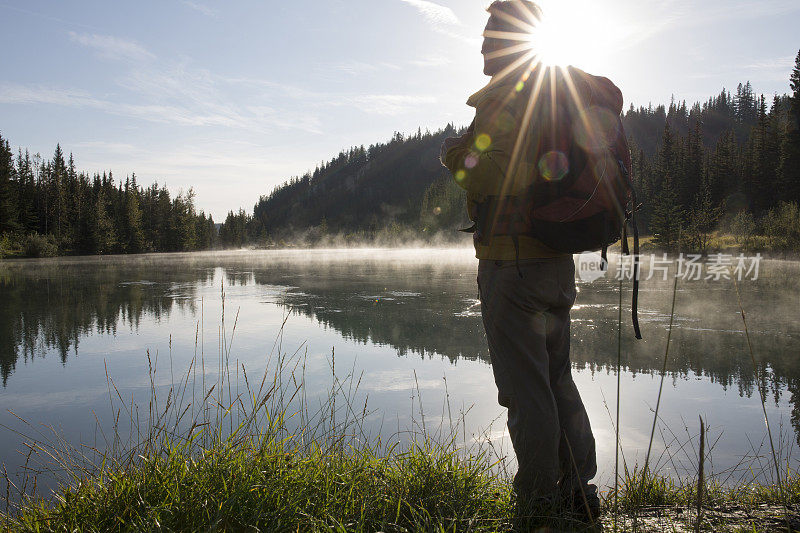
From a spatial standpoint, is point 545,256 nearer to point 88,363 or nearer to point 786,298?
point 88,363

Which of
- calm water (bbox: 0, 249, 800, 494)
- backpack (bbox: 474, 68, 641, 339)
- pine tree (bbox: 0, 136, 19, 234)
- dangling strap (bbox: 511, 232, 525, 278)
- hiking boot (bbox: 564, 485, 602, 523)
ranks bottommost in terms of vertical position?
calm water (bbox: 0, 249, 800, 494)

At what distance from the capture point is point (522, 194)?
200cm

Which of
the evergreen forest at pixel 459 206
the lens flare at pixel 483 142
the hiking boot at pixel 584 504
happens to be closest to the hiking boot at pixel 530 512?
the hiking boot at pixel 584 504

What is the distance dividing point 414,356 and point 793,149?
157ft

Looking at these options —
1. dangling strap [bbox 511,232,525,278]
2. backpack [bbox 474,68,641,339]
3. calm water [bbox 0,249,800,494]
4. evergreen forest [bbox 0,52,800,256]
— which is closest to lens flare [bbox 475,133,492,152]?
backpack [bbox 474,68,641,339]

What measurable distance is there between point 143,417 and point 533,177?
4.03 meters

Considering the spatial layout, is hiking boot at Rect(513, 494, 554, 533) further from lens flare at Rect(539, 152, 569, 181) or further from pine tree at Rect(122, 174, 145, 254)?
pine tree at Rect(122, 174, 145, 254)

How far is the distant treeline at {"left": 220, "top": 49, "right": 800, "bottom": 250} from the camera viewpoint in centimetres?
4062

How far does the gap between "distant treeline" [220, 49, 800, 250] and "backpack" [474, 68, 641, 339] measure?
82 centimetres

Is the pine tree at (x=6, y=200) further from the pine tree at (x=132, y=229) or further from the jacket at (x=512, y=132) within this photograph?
the jacket at (x=512, y=132)

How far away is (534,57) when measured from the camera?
2.03 meters

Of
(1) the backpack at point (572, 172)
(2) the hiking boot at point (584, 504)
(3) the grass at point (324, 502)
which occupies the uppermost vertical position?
(1) the backpack at point (572, 172)

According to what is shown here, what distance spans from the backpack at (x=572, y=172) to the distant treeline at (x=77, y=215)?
4797 cm

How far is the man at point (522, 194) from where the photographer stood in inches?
76.1
